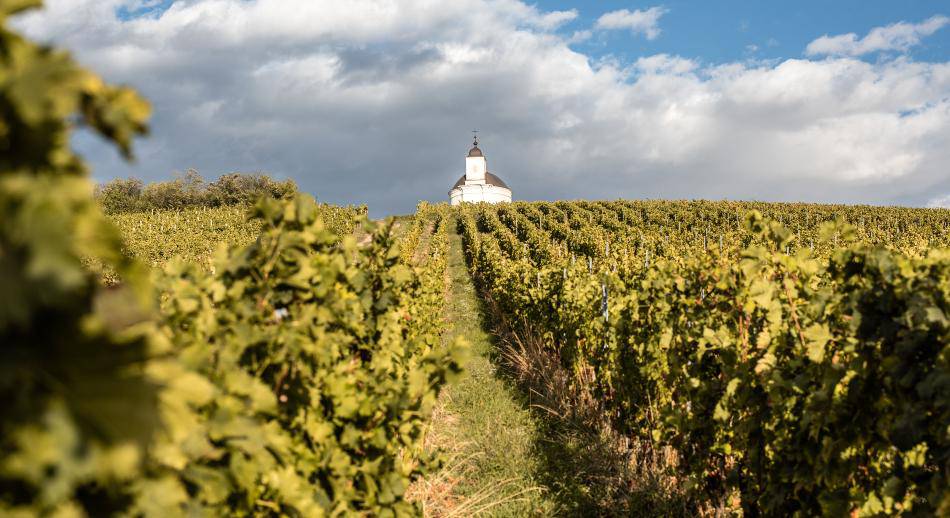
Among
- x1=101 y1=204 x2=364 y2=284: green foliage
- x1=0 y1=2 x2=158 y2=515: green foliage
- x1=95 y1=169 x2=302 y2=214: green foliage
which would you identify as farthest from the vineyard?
x1=95 y1=169 x2=302 y2=214: green foliage

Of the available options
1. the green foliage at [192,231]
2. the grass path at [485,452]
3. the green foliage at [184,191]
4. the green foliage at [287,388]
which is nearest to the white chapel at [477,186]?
the green foliage at [184,191]

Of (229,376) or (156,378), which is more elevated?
(156,378)

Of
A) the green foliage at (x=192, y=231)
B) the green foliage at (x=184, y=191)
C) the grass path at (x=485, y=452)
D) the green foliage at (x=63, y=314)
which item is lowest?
the grass path at (x=485, y=452)

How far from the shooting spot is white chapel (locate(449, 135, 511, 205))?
278ft

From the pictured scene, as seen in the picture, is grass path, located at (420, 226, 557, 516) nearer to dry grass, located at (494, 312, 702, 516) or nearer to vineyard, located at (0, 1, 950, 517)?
vineyard, located at (0, 1, 950, 517)

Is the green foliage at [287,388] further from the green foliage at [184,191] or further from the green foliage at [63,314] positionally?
the green foliage at [184,191]

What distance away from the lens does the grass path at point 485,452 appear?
17.4 ft

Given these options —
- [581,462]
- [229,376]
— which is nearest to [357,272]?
[229,376]

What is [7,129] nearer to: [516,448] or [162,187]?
[516,448]

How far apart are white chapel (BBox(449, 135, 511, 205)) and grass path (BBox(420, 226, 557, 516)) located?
245ft

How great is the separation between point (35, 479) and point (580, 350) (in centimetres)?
748

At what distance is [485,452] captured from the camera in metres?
6.56

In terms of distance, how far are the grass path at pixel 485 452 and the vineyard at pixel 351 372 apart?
0.04 m

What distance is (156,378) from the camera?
3.54 ft
